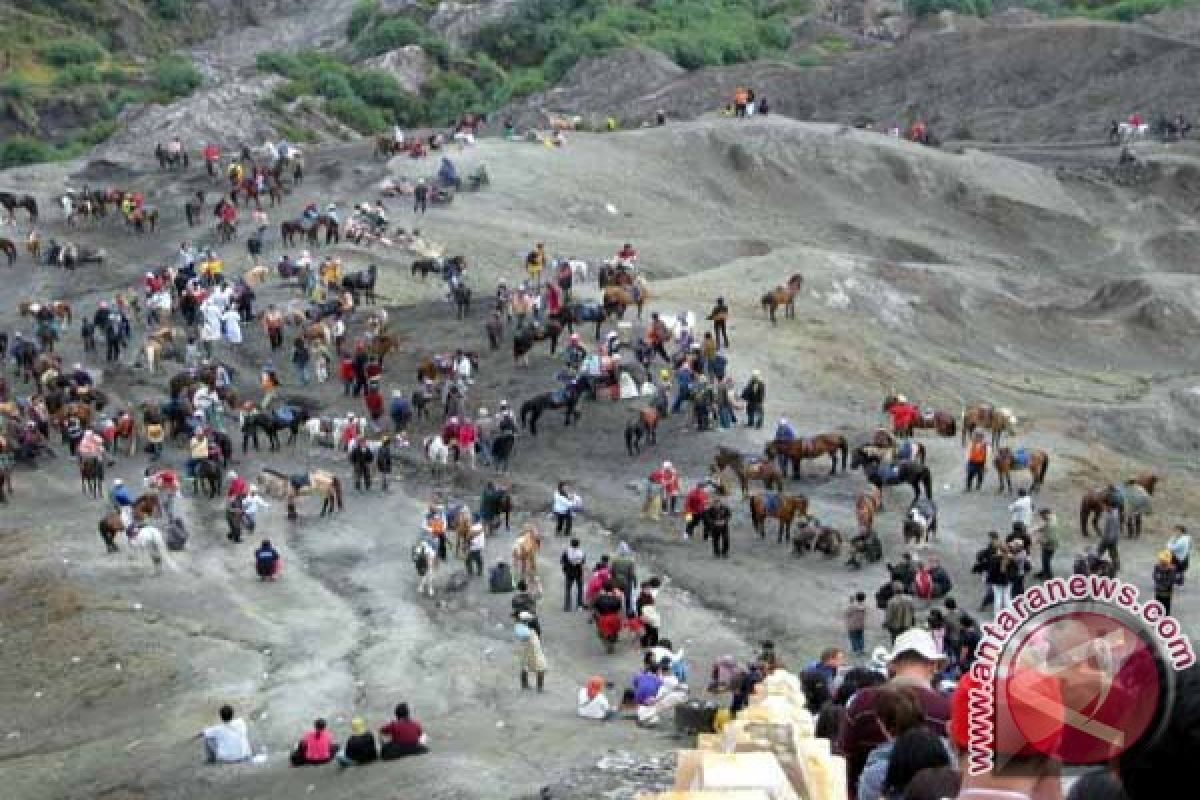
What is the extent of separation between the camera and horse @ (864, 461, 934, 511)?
36781 mm

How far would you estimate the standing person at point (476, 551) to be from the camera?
33969mm

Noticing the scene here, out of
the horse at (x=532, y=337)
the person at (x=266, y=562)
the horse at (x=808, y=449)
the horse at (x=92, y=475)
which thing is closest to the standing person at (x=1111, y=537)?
the horse at (x=808, y=449)

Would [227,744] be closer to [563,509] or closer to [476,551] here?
[476,551]

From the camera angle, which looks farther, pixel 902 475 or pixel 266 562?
pixel 902 475

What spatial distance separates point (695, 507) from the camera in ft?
118

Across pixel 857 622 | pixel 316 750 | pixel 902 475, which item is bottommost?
pixel 316 750

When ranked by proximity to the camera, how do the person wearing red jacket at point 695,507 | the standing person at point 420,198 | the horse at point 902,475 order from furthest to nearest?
the standing person at point 420,198, the horse at point 902,475, the person wearing red jacket at point 695,507

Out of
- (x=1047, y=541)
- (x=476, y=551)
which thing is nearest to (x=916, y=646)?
(x=1047, y=541)

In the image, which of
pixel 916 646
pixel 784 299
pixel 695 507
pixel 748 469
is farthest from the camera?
pixel 784 299

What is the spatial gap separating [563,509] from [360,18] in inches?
3512

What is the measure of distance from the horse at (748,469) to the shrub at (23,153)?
65483 mm

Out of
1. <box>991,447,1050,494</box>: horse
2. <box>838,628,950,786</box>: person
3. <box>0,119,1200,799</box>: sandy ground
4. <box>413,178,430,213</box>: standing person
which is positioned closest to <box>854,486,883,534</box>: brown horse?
<box>0,119,1200,799</box>: sandy ground

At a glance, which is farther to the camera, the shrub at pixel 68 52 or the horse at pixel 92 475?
the shrub at pixel 68 52

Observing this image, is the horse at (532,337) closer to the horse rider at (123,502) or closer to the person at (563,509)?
the person at (563,509)
